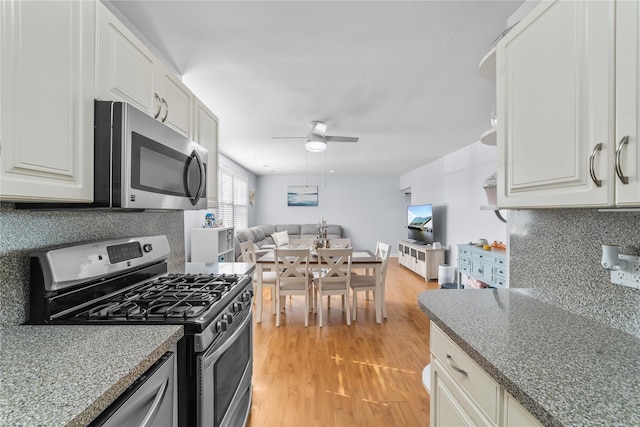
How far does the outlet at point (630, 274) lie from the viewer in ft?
3.06

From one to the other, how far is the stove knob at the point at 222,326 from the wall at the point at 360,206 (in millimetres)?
7331

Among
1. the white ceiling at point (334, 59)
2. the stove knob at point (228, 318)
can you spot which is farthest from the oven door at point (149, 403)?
the white ceiling at point (334, 59)

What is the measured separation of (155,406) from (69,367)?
0.26 m

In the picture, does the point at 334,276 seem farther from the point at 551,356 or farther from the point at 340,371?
the point at 551,356

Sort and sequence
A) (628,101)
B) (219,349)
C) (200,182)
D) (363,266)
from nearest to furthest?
(628,101) → (219,349) → (200,182) → (363,266)

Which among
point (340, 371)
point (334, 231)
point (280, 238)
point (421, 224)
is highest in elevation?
point (421, 224)

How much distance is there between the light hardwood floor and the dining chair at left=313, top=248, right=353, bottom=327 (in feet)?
1.16

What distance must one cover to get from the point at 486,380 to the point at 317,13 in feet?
6.26

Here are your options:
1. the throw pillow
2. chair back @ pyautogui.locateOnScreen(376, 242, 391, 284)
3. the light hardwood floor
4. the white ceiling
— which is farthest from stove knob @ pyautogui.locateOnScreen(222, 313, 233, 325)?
the throw pillow

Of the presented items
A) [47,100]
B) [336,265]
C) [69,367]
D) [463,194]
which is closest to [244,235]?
[336,265]

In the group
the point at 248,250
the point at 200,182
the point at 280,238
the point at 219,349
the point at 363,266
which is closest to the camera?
the point at 219,349

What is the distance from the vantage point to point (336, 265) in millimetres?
3203

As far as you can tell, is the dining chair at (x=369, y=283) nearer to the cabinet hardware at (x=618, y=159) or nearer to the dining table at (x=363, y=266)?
the dining table at (x=363, y=266)

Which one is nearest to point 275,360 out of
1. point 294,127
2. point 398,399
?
point 398,399
